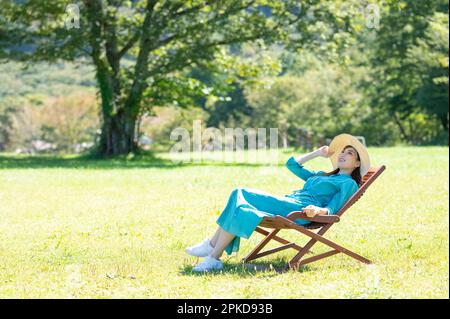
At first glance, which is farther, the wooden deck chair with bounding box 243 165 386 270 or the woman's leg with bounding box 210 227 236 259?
the woman's leg with bounding box 210 227 236 259

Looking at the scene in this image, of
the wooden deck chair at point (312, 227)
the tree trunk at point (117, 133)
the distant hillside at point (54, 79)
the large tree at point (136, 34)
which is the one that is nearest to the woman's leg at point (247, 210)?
the wooden deck chair at point (312, 227)

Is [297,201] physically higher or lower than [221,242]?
higher

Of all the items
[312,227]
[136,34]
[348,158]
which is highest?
[136,34]

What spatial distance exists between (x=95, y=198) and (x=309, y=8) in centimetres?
1310

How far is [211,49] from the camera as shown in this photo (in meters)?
26.2

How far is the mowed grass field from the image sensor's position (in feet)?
21.3

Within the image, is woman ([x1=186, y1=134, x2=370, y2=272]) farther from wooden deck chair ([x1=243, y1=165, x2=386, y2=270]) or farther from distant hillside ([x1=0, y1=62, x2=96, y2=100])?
distant hillside ([x1=0, y1=62, x2=96, y2=100])

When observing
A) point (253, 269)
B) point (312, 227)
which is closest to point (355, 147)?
point (312, 227)

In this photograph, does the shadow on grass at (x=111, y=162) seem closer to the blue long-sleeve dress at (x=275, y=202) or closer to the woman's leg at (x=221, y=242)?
the blue long-sleeve dress at (x=275, y=202)

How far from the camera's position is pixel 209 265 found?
7.29 meters

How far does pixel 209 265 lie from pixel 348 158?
1783mm

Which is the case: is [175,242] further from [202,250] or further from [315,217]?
[315,217]

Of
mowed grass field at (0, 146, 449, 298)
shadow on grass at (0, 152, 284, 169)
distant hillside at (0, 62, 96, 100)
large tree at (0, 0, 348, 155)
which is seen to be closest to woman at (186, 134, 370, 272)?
mowed grass field at (0, 146, 449, 298)

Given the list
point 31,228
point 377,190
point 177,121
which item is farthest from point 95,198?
point 177,121
